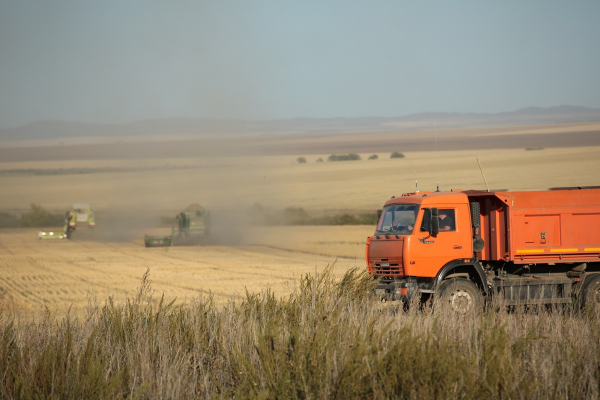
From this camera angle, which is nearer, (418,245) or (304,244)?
(418,245)

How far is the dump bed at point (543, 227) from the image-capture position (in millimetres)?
15266

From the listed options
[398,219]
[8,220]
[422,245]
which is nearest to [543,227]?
[422,245]

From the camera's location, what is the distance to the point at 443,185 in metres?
66.1

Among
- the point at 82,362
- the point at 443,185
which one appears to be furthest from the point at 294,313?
the point at 443,185

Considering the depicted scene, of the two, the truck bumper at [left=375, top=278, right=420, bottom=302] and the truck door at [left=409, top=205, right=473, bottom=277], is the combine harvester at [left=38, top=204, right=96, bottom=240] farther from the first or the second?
the truck door at [left=409, top=205, right=473, bottom=277]

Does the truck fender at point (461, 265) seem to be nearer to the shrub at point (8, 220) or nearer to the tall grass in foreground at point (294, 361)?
the tall grass in foreground at point (294, 361)

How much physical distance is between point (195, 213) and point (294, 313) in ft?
133

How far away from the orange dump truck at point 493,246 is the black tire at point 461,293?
2 cm

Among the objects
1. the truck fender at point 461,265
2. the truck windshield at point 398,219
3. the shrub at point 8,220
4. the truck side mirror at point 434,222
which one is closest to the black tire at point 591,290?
the truck fender at point 461,265

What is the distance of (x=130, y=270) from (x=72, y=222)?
24.7 metres

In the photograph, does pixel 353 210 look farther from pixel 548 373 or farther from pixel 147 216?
pixel 548 373

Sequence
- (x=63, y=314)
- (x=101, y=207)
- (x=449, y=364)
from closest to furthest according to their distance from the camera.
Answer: (x=449, y=364), (x=63, y=314), (x=101, y=207)

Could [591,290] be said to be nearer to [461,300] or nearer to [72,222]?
[461,300]

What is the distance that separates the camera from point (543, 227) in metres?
15.4
